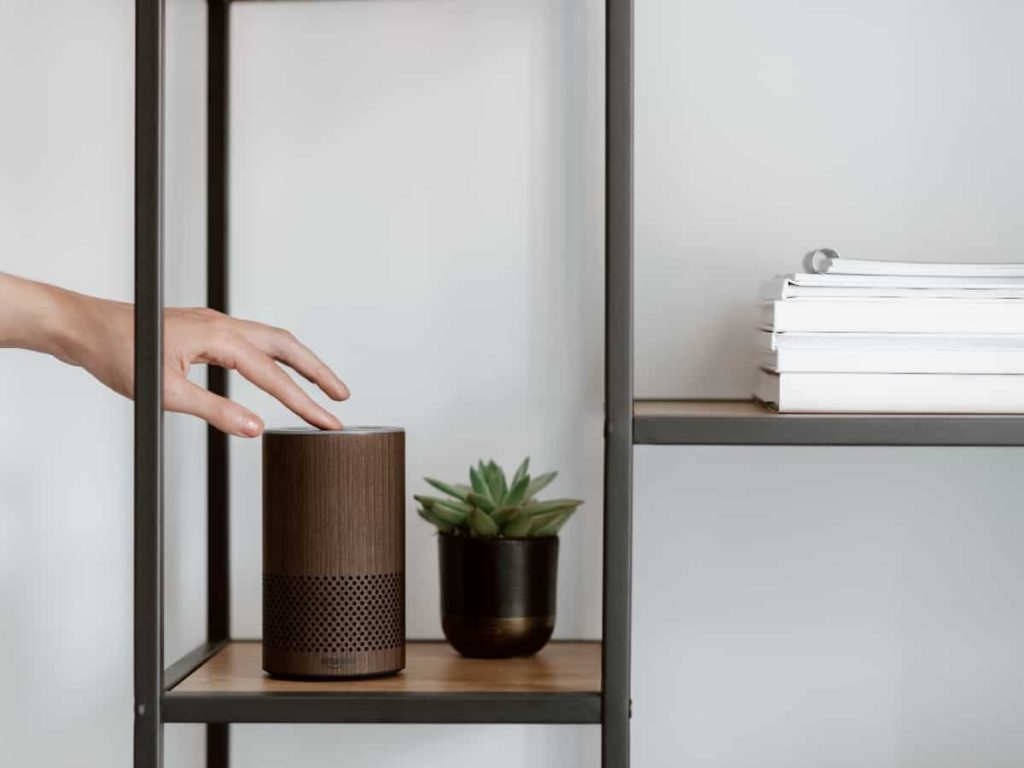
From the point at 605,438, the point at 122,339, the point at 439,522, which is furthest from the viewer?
the point at 439,522

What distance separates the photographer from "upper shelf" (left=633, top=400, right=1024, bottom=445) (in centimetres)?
95

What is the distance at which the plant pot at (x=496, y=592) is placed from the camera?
3.61 ft

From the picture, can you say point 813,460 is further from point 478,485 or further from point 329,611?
point 329,611

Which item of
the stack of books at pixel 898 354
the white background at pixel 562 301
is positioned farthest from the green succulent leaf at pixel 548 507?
the stack of books at pixel 898 354

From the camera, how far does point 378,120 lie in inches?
50.4

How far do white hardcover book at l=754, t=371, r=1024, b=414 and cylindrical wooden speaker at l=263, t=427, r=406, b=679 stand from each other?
337mm

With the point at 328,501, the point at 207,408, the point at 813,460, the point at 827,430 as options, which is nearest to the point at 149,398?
the point at 207,408

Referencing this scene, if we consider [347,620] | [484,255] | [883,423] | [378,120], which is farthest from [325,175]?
[883,423]

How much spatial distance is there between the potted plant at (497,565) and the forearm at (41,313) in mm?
349

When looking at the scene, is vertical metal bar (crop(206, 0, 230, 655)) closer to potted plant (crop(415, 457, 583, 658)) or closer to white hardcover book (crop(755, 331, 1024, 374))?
potted plant (crop(415, 457, 583, 658))

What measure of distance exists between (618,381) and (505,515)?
23 cm

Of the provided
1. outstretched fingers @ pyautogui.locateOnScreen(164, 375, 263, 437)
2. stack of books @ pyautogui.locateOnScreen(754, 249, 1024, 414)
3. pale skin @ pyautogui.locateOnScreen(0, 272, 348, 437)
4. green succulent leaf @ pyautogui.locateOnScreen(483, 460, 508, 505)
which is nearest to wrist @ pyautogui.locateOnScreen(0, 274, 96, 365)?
pale skin @ pyautogui.locateOnScreen(0, 272, 348, 437)

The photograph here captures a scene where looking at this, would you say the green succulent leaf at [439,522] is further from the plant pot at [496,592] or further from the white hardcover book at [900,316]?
the white hardcover book at [900,316]

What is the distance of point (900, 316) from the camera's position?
0.99 m
